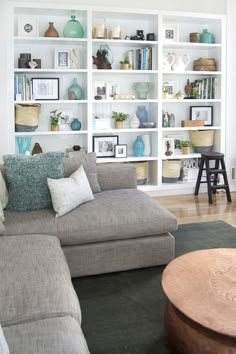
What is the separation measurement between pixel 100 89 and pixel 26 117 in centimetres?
107

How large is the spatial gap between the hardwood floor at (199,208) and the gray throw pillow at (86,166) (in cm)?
120

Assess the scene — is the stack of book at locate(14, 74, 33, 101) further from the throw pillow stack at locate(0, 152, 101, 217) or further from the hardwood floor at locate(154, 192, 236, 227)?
the hardwood floor at locate(154, 192, 236, 227)

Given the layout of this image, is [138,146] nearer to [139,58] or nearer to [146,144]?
[146,144]

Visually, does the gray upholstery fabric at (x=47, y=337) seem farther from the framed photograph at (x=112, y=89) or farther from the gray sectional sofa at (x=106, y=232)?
the framed photograph at (x=112, y=89)

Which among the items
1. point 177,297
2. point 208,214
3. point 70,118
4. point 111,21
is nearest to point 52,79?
point 70,118

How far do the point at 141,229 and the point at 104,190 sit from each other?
80 centimetres

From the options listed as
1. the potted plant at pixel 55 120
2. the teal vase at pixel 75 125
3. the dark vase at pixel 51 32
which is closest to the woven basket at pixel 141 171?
the teal vase at pixel 75 125

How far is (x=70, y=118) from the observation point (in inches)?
215

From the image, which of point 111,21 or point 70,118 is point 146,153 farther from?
point 111,21

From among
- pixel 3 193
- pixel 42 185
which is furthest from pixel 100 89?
pixel 3 193

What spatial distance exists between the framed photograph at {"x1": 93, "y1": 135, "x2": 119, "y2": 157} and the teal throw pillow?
2.23 metres

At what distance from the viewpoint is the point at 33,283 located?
1.96m

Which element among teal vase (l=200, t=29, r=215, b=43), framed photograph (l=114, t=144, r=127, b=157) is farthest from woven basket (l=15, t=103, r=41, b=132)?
teal vase (l=200, t=29, r=215, b=43)

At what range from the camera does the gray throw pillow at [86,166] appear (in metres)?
3.54
